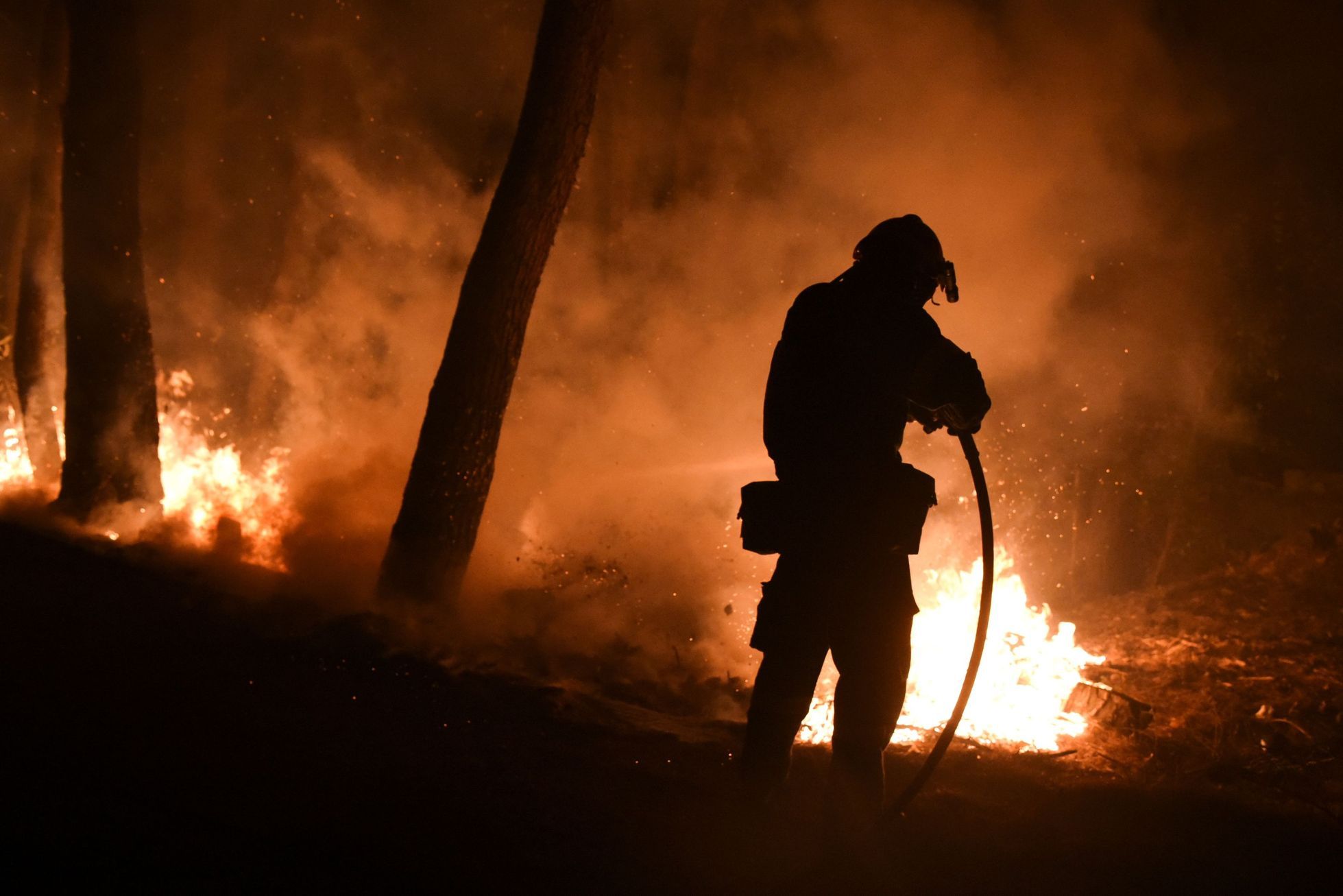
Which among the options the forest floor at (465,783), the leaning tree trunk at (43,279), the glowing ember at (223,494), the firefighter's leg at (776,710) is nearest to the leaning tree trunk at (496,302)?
the forest floor at (465,783)

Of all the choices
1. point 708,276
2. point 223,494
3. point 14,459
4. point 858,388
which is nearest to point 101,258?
point 223,494

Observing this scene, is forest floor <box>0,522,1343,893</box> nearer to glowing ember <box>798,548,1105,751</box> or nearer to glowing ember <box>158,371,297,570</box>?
glowing ember <box>798,548,1105,751</box>

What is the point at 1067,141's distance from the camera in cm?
748

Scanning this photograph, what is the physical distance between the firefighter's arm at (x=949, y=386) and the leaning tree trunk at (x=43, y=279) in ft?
30.7

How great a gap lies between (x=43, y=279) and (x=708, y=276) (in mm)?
7353

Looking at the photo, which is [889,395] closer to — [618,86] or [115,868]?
[115,868]

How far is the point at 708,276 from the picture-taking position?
28.0 feet

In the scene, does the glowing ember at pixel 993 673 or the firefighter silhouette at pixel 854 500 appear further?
the glowing ember at pixel 993 673

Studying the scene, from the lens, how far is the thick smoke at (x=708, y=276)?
23.5ft

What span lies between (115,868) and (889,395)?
257cm

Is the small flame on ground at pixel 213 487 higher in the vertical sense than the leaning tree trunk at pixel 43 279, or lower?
lower

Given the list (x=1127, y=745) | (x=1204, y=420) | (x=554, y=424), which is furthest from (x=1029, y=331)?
(x=554, y=424)

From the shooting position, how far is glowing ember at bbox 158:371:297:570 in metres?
7.03

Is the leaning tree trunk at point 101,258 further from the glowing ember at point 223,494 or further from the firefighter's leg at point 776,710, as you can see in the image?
the firefighter's leg at point 776,710
